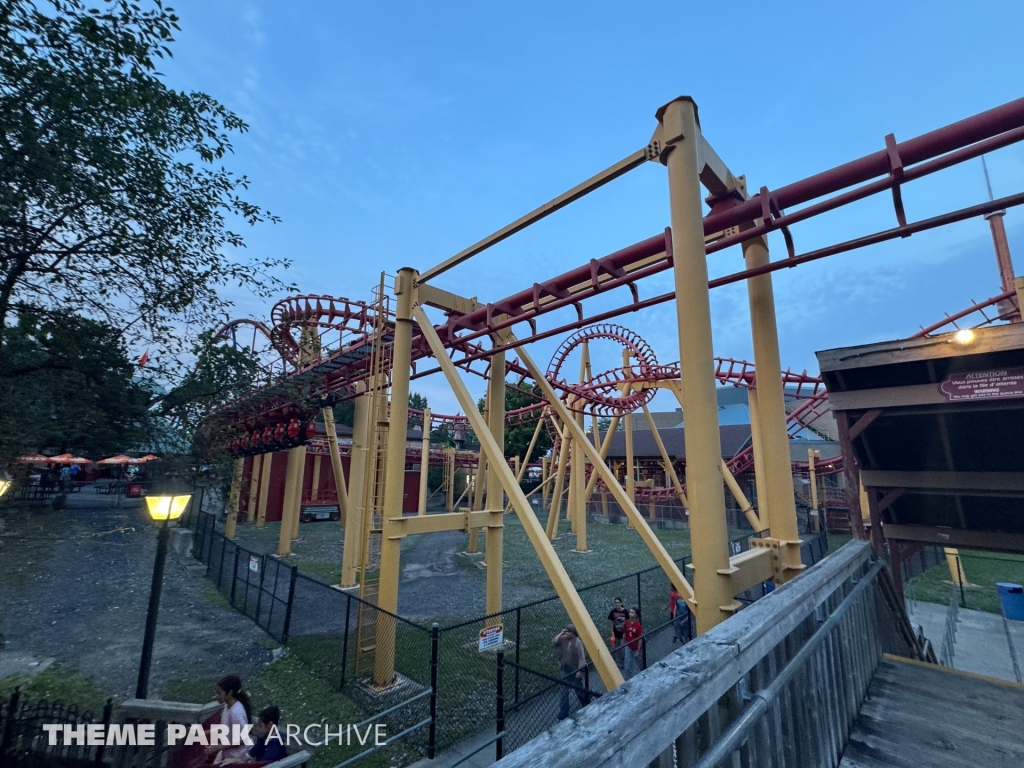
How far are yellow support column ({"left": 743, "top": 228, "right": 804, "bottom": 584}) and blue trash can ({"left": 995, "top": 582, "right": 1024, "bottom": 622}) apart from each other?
32.9ft

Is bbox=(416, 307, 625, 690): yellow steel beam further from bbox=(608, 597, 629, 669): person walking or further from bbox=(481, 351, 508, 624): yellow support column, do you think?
bbox=(608, 597, 629, 669): person walking

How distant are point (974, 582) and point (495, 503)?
583 inches

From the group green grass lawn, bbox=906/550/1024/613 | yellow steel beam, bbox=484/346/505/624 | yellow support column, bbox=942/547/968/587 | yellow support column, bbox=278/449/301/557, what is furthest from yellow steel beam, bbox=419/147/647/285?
yellow support column, bbox=942/547/968/587

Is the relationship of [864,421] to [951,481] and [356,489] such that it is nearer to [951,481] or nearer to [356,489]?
[951,481]

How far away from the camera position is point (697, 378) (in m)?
4.13

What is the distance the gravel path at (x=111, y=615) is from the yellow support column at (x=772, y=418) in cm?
869

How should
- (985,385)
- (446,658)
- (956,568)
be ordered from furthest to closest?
(956,568), (446,658), (985,385)

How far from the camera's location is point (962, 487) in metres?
7.00

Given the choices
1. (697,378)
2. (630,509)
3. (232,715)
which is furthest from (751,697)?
(630,509)

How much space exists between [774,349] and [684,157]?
226cm

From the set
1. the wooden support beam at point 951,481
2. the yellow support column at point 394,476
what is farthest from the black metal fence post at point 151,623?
the wooden support beam at point 951,481

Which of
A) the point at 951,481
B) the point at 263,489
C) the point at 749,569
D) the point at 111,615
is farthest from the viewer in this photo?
the point at 263,489

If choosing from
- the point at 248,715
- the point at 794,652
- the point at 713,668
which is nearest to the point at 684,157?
the point at 794,652

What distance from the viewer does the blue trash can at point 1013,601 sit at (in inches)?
415
